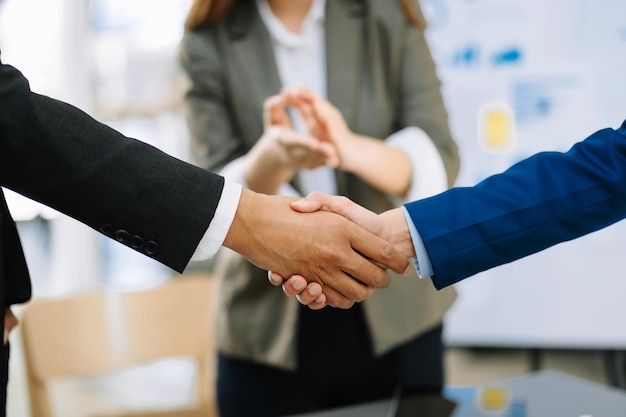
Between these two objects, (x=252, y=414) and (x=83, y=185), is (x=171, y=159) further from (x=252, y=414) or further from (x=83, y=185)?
(x=252, y=414)

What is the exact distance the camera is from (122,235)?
1.01 meters

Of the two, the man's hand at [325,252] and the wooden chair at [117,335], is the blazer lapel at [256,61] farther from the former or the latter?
the wooden chair at [117,335]

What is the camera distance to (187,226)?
1.01m

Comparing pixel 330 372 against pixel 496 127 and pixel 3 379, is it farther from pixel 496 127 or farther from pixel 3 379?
pixel 496 127

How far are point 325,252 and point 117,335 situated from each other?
0.87 m

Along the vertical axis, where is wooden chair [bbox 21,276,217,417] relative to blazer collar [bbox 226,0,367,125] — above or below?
below

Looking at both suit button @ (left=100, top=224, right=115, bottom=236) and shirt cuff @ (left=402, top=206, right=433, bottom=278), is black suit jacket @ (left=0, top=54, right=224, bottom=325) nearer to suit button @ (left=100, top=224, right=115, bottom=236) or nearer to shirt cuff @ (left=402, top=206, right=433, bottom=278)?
suit button @ (left=100, top=224, right=115, bottom=236)

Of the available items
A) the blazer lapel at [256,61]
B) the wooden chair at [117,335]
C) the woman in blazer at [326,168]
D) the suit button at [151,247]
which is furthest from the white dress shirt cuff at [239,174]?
the wooden chair at [117,335]

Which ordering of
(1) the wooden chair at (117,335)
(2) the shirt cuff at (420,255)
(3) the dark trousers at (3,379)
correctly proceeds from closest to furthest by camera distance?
(3) the dark trousers at (3,379), (2) the shirt cuff at (420,255), (1) the wooden chair at (117,335)

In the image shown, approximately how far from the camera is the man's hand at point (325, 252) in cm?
115

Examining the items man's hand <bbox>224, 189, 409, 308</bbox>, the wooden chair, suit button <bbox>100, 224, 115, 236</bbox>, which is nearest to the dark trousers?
suit button <bbox>100, 224, 115, 236</bbox>

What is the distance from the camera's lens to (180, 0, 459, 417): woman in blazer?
1368 millimetres

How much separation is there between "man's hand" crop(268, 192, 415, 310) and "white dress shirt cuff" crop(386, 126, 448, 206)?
16cm

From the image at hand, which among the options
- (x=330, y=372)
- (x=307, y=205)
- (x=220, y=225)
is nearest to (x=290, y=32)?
(x=307, y=205)
